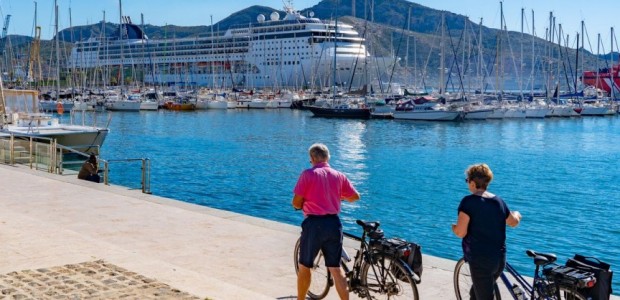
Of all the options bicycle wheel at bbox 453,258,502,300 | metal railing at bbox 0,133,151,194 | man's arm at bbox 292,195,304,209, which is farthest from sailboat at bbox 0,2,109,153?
bicycle wheel at bbox 453,258,502,300

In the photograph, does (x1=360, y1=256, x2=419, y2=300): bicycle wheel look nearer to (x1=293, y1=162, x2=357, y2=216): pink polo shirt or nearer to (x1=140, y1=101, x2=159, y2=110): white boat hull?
(x1=293, y1=162, x2=357, y2=216): pink polo shirt

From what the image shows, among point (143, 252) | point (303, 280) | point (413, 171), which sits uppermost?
point (303, 280)

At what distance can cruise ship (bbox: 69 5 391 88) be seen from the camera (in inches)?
4574

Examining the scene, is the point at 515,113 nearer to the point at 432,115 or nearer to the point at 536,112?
the point at 536,112

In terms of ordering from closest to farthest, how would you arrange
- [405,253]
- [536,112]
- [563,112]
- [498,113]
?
1. [405,253]
2. [498,113]
3. [536,112]
4. [563,112]

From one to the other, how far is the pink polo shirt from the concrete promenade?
3.91 ft

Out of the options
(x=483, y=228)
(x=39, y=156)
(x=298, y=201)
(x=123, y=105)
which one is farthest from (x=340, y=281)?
(x=123, y=105)

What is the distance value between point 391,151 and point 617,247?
25.9m

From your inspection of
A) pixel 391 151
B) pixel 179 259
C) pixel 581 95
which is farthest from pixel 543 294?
pixel 581 95

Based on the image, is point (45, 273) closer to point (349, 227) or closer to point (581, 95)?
point (349, 227)

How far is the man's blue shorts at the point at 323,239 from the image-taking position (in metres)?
6.32

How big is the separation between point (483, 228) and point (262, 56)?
121791 millimetres

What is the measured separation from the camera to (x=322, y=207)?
6285 millimetres

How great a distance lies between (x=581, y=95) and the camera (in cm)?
9675
